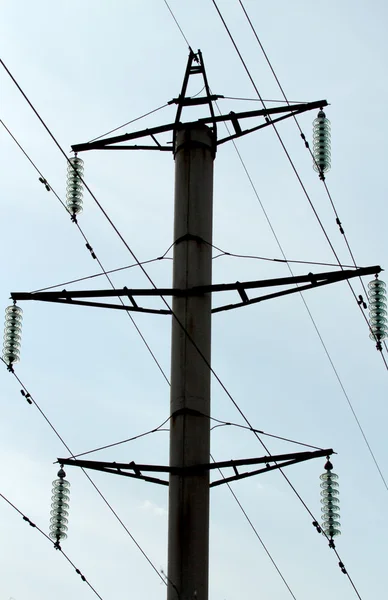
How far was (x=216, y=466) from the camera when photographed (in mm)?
13000

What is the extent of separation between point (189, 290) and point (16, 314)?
2.55m

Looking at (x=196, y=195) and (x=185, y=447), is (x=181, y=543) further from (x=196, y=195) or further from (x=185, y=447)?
(x=196, y=195)

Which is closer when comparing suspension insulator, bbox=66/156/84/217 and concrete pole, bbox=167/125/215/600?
concrete pole, bbox=167/125/215/600

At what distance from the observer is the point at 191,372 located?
13430 millimetres

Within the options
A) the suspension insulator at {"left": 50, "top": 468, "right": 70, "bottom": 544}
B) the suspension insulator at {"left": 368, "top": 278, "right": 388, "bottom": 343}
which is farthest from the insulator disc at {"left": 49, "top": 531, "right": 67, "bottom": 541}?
the suspension insulator at {"left": 368, "top": 278, "right": 388, "bottom": 343}

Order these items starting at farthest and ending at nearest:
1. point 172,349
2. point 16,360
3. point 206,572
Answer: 1. point 16,360
2. point 172,349
3. point 206,572

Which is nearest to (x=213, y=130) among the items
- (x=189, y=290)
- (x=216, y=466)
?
(x=189, y=290)

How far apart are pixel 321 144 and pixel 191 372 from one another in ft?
15.9

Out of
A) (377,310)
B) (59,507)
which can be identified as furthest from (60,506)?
(377,310)

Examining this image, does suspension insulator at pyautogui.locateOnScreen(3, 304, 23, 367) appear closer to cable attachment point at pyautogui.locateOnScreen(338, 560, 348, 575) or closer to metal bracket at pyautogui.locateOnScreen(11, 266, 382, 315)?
metal bracket at pyautogui.locateOnScreen(11, 266, 382, 315)

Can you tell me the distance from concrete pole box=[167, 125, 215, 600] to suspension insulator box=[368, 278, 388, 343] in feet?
8.42

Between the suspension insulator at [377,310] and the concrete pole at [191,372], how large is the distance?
2.57 m

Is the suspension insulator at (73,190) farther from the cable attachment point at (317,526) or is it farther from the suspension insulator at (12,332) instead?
the cable attachment point at (317,526)

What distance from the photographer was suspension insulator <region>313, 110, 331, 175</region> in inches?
640
